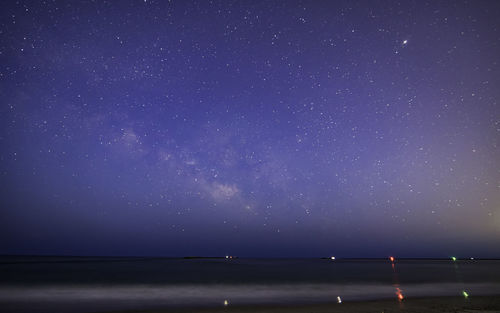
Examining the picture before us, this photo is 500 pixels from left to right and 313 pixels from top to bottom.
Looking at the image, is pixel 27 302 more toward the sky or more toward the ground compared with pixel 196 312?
more toward the sky

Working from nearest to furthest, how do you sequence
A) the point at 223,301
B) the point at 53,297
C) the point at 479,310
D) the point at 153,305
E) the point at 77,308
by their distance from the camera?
the point at 479,310
the point at 77,308
the point at 153,305
the point at 223,301
the point at 53,297

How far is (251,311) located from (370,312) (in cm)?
583

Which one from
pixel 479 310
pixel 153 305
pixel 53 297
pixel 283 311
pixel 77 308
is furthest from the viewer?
pixel 53 297

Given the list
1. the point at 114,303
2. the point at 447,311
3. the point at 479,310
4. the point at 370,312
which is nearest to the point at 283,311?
the point at 370,312

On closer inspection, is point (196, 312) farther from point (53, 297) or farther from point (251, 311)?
point (53, 297)

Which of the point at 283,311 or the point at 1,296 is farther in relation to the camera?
the point at 1,296

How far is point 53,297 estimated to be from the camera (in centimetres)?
2620

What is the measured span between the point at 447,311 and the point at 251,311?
9336 mm

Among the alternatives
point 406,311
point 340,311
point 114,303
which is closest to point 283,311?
point 340,311

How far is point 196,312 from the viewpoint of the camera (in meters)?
18.2

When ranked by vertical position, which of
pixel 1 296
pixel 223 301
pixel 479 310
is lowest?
pixel 479 310

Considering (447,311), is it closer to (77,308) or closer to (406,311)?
(406,311)

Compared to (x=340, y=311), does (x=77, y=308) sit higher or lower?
higher

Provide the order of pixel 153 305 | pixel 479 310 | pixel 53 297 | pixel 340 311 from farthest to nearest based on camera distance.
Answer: pixel 53 297, pixel 153 305, pixel 340 311, pixel 479 310
